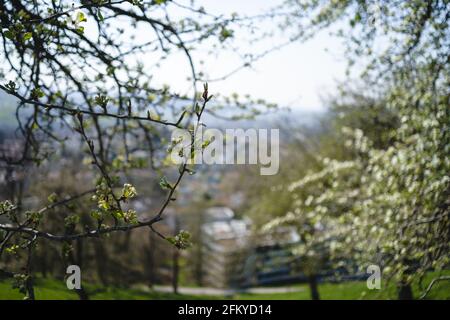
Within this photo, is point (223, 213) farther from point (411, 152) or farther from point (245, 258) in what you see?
point (411, 152)

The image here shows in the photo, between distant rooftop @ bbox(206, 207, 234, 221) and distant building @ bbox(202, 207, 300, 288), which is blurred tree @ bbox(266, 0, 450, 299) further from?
distant rooftop @ bbox(206, 207, 234, 221)

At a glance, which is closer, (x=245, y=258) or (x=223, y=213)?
(x=245, y=258)

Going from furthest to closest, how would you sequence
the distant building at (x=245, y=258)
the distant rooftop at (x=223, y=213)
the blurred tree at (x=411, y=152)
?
1. the distant rooftop at (x=223, y=213)
2. the distant building at (x=245, y=258)
3. the blurred tree at (x=411, y=152)

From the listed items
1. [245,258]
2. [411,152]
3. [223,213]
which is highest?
[411,152]

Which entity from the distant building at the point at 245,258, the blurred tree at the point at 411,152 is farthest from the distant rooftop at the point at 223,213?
the blurred tree at the point at 411,152

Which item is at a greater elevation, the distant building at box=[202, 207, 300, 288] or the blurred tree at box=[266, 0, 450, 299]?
the blurred tree at box=[266, 0, 450, 299]

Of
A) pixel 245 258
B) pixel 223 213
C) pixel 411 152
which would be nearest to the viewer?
pixel 411 152

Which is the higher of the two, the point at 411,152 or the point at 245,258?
the point at 411,152

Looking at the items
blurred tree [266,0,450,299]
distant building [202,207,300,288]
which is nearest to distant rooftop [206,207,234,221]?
distant building [202,207,300,288]

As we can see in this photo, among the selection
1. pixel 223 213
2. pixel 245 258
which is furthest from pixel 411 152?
pixel 223 213

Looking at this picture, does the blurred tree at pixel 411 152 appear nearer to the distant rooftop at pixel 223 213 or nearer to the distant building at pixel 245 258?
the distant building at pixel 245 258

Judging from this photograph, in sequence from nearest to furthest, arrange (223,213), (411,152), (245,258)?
(411,152), (245,258), (223,213)
